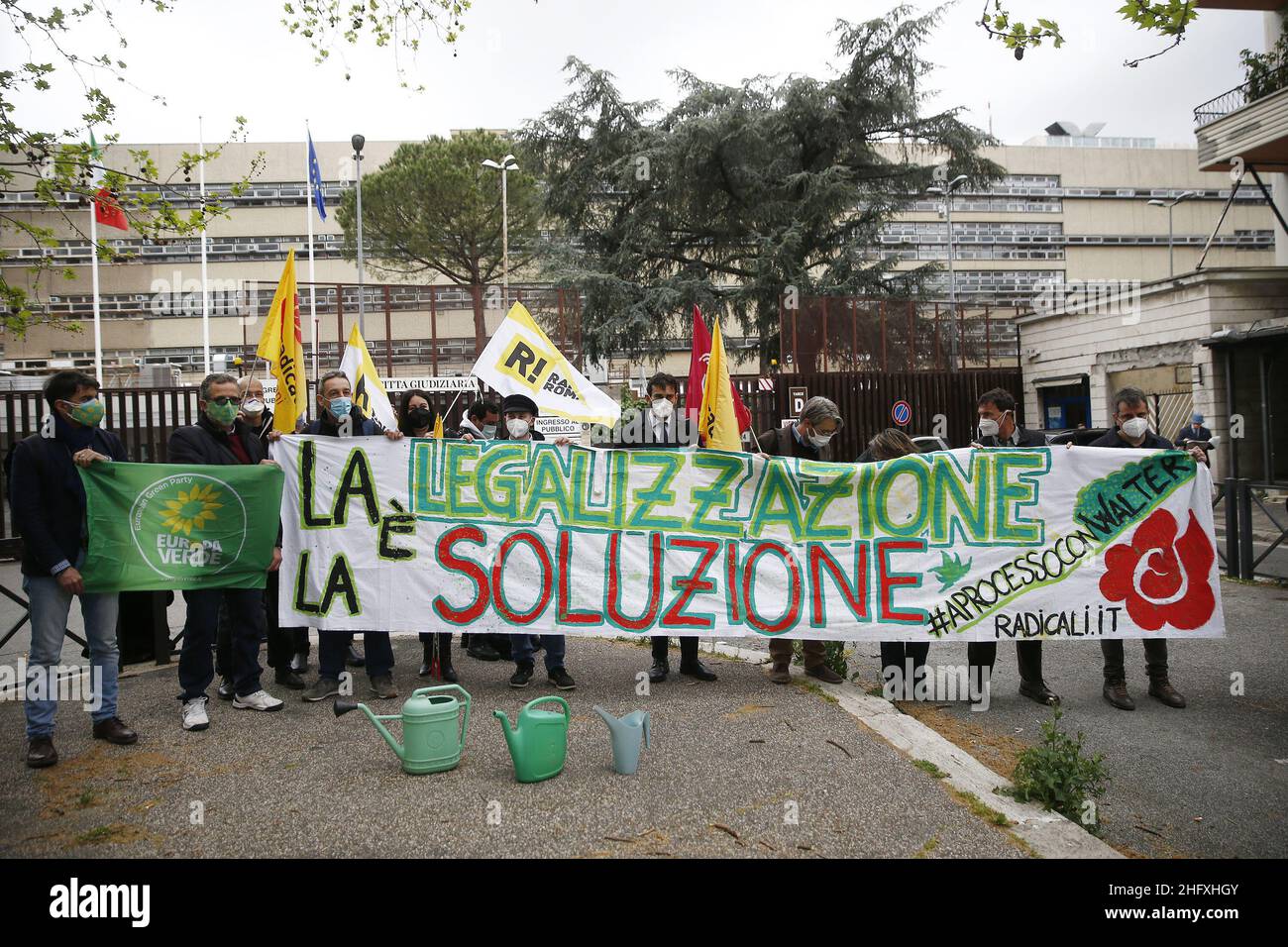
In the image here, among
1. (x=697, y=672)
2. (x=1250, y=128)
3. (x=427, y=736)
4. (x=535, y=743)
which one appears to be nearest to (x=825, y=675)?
(x=697, y=672)

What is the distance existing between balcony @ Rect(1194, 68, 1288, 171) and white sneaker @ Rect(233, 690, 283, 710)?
2386cm

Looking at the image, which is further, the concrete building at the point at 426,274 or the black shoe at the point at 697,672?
the concrete building at the point at 426,274

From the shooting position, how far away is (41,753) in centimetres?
450

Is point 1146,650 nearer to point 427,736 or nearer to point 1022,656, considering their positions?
point 1022,656

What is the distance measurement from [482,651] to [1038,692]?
4.14m

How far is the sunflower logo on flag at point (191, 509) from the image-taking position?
540 cm

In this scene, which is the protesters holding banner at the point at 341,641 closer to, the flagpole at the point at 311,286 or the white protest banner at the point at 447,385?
the flagpole at the point at 311,286

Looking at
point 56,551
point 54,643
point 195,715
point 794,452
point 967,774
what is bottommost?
point 967,774

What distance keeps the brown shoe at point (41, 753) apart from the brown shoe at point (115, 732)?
0.29m

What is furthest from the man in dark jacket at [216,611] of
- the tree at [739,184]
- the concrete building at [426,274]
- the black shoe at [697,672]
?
the concrete building at [426,274]
